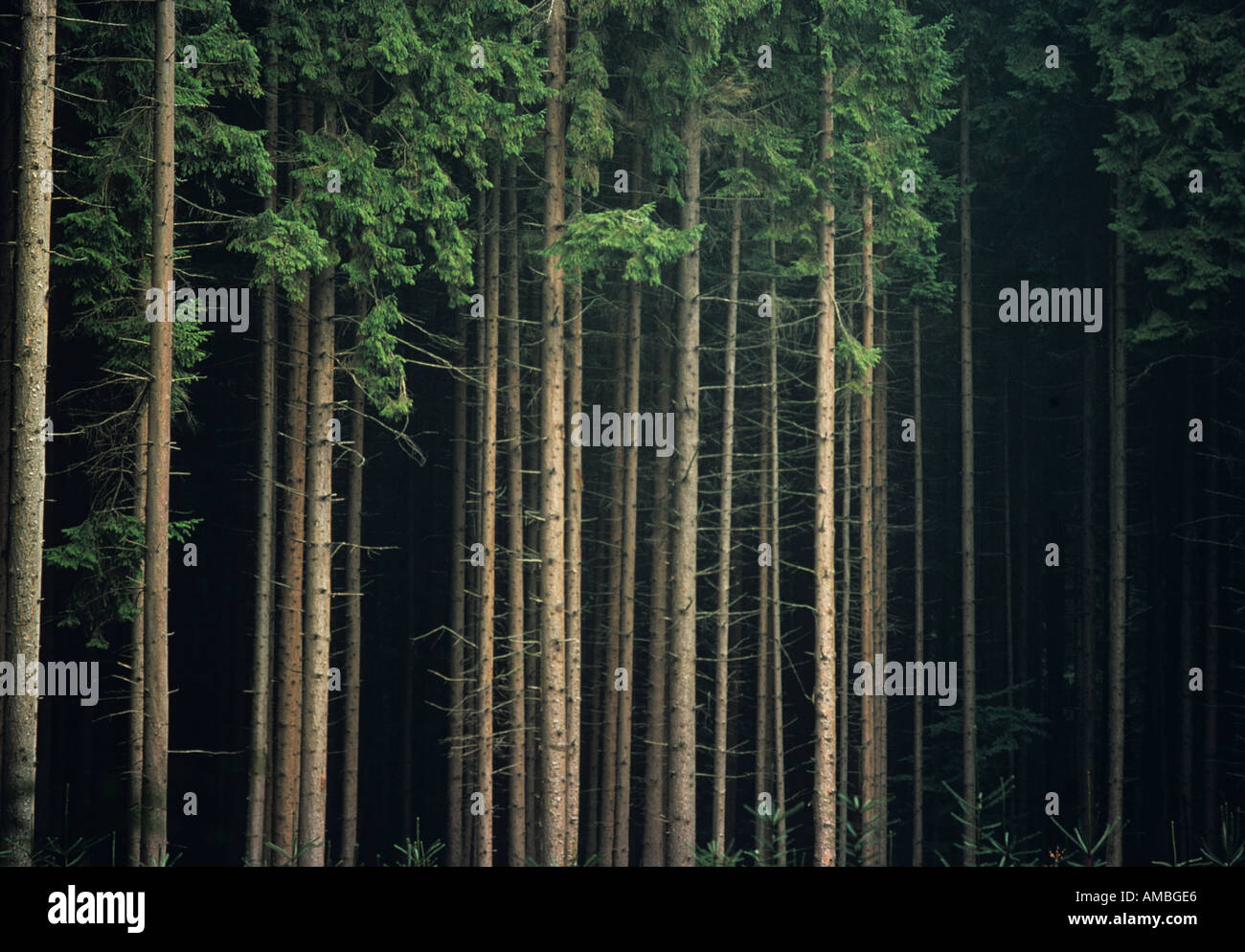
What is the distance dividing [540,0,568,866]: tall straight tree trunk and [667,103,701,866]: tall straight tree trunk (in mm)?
1740

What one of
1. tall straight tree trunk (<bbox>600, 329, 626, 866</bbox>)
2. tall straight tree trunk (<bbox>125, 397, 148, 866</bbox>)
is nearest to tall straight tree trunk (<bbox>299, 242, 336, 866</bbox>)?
tall straight tree trunk (<bbox>125, 397, 148, 866</bbox>)

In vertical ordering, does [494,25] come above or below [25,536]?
above

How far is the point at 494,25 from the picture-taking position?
17484 millimetres

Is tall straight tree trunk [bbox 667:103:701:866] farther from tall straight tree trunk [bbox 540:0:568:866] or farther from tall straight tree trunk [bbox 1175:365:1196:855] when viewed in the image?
tall straight tree trunk [bbox 1175:365:1196:855]

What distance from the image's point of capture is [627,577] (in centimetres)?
2241

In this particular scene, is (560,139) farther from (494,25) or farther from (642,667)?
(642,667)

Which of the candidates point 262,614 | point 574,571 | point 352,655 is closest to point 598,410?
point 574,571

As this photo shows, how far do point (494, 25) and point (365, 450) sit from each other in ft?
43.7

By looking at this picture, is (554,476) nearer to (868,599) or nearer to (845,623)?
(868,599)

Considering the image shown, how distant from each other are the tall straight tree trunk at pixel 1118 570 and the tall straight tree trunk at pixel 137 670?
1505 cm

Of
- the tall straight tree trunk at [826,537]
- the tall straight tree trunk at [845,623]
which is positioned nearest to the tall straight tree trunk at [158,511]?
the tall straight tree trunk at [826,537]

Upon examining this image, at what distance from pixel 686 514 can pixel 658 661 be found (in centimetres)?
495

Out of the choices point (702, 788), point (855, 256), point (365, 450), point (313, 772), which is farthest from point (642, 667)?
point (313, 772)

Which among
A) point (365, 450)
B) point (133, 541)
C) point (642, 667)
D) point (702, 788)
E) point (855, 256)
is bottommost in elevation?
point (702, 788)
